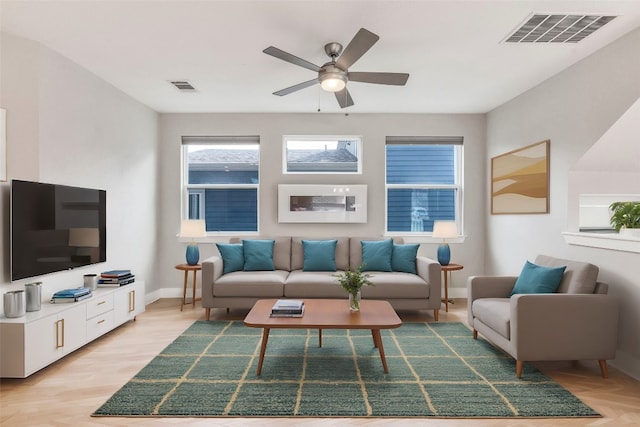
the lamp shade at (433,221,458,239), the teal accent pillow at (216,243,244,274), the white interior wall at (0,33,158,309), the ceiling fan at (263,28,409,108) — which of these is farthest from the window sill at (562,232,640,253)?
the white interior wall at (0,33,158,309)

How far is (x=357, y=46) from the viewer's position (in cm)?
262

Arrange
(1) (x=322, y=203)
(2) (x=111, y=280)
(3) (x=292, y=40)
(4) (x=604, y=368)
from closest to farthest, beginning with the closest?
(4) (x=604, y=368), (3) (x=292, y=40), (2) (x=111, y=280), (1) (x=322, y=203)

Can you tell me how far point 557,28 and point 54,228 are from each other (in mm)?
4214

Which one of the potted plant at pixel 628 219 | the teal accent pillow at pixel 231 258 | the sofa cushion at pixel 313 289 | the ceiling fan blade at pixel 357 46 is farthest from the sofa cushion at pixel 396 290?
the ceiling fan blade at pixel 357 46

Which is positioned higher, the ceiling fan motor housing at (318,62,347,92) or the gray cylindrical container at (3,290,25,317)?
the ceiling fan motor housing at (318,62,347,92)

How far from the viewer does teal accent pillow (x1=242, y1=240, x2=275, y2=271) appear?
476 centimetres

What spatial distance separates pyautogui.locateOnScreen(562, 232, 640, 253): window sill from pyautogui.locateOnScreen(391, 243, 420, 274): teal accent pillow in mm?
1624

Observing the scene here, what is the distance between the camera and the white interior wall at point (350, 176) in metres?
5.49

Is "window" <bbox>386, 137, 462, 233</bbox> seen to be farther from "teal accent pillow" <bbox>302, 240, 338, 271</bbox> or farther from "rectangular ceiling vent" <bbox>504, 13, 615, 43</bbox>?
"rectangular ceiling vent" <bbox>504, 13, 615, 43</bbox>

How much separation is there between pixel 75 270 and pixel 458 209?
4712 millimetres

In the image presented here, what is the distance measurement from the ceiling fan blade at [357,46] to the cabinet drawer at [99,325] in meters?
2.96

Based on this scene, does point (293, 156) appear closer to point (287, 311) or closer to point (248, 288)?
point (248, 288)

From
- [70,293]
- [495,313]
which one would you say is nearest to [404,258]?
[495,313]

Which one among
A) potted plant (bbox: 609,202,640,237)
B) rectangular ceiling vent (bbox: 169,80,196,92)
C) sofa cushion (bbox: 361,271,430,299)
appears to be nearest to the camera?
potted plant (bbox: 609,202,640,237)
